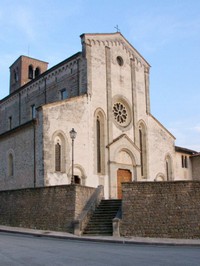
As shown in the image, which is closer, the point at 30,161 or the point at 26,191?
the point at 26,191

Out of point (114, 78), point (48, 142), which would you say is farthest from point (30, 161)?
point (114, 78)

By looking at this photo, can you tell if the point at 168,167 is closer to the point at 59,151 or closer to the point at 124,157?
the point at 124,157

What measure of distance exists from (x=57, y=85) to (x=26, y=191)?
12.1m

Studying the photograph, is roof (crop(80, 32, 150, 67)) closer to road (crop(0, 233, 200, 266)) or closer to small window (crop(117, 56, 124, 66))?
small window (crop(117, 56, 124, 66))

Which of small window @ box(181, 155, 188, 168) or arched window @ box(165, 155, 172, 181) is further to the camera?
small window @ box(181, 155, 188, 168)

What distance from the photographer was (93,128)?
29.8 metres

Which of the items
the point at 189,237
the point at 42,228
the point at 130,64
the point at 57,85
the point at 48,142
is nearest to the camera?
the point at 189,237

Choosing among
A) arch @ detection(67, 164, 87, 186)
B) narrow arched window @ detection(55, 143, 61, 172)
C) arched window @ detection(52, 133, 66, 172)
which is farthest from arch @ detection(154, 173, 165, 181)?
narrow arched window @ detection(55, 143, 61, 172)

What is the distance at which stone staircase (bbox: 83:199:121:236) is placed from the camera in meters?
20.1

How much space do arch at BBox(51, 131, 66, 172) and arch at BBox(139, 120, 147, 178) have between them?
359 inches

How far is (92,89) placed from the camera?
3055 centimetres

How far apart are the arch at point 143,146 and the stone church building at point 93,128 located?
0.29 ft

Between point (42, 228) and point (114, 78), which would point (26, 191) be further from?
point (114, 78)

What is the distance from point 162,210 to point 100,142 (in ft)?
39.4
